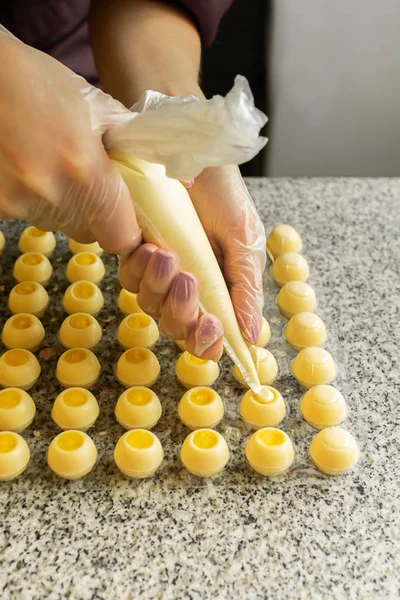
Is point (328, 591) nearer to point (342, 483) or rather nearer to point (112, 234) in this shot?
point (342, 483)

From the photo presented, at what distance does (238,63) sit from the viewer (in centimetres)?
170

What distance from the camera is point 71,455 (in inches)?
29.5

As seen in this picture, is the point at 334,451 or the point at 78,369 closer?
the point at 334,451

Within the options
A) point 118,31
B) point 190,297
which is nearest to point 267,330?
point 190,297

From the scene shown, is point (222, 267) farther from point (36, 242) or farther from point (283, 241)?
point (36, 242)

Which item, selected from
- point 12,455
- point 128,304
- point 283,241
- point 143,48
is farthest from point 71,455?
point 143,48

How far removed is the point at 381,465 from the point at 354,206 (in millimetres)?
551

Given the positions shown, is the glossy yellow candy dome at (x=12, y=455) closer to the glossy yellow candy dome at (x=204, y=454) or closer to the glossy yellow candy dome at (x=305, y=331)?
the glossy yellow candy dome at (x=204, y=454)

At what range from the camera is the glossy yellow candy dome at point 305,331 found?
0.92 metres

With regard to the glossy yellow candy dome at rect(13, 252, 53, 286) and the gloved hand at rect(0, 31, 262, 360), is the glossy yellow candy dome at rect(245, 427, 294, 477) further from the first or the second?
the glossy yellow candy dome at rect(13, 252, 53, 286)

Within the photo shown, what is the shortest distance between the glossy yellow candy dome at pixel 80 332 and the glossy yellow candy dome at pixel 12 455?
17 centimetres

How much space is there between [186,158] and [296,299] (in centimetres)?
39

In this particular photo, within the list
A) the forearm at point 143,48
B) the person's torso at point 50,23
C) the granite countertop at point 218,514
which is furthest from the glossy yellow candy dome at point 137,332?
the person's torso at point 50,23

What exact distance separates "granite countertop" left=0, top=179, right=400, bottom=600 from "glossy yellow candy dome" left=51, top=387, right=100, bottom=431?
15mm
